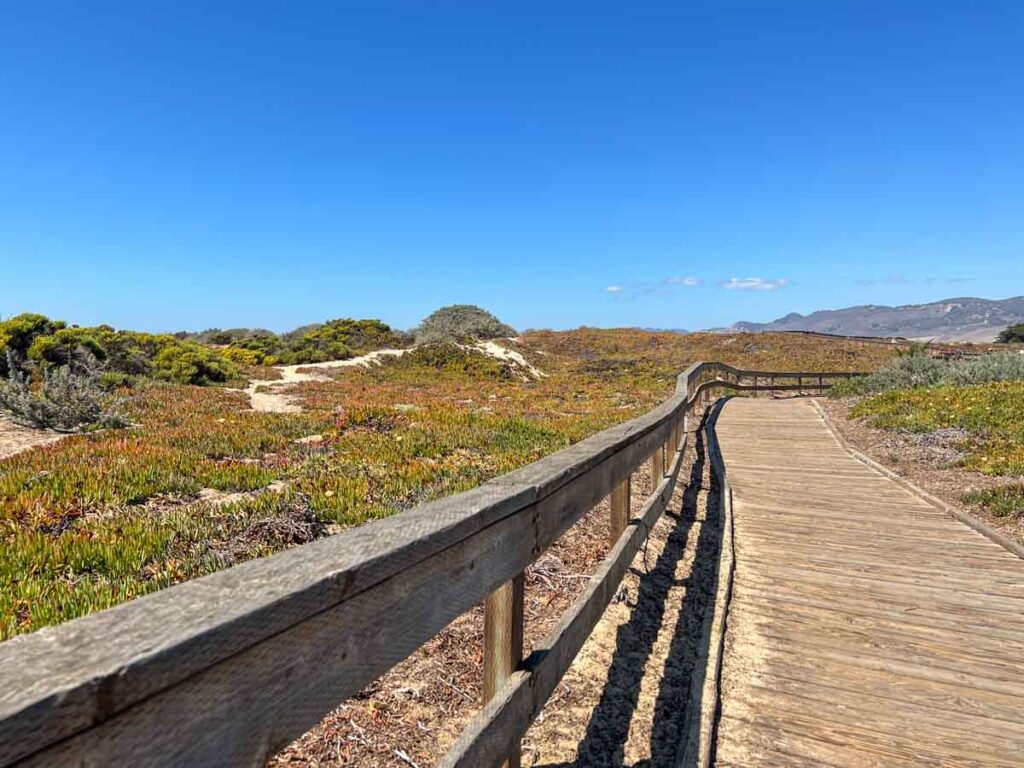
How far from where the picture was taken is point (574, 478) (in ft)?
9.55

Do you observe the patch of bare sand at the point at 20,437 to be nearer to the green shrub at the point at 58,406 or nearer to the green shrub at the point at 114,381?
the green shrub at the point at 58,406

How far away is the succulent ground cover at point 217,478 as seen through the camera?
450cm

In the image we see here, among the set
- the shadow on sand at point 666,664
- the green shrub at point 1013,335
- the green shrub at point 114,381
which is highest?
the green shrub at point 1013,335

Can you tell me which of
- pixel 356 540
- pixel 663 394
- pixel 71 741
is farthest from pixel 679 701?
pixel 663 394

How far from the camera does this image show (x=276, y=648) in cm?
115

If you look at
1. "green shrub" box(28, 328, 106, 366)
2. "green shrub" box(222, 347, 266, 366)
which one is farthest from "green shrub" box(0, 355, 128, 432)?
"green shrub" box(222, 347, 266, 366)

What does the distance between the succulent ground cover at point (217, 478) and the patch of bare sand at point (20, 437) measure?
1.90 ft

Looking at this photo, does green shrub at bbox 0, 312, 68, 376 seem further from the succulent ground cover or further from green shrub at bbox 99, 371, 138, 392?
the succulent ground cover

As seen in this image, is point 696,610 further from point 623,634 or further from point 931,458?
point 931,458

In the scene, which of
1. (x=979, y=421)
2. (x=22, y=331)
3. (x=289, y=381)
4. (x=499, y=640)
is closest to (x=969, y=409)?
(x=979, y=421)

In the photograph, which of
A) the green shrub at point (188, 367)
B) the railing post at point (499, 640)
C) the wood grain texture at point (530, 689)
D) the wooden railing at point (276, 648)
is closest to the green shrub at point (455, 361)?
the green shrub at point (188, 367)

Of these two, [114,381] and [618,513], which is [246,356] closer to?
[114,381]

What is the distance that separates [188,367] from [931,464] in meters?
21.9

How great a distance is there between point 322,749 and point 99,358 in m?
19.8
